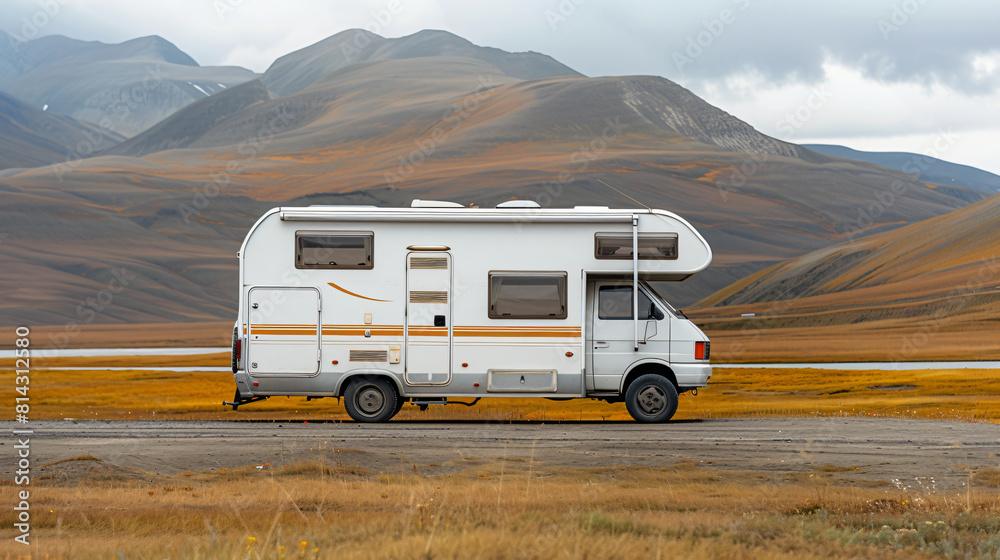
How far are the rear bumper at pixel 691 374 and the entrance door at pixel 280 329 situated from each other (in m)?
6.53

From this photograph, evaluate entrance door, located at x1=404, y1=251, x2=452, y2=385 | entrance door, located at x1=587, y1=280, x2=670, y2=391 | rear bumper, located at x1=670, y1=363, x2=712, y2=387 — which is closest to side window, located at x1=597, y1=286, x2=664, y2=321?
entrance door, located at x1=587, y1=280, x2=670, y2=391

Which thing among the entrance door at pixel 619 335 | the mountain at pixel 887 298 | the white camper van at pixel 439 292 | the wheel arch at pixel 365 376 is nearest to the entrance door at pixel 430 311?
the white camper van at pixel 439 292

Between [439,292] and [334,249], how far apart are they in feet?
6.75

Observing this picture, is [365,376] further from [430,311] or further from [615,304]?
[615,304]

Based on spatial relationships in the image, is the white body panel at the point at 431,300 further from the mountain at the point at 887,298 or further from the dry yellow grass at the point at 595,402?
the mountain at the point at 887,298

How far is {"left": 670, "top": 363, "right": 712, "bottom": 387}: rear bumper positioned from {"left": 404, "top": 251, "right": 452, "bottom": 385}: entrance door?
4166 mm

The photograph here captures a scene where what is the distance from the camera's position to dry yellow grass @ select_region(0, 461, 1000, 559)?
6414 millimetres

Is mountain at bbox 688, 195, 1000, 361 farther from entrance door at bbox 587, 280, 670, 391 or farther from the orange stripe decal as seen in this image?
the orange stripe decal

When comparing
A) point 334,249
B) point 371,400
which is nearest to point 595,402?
point 371,400

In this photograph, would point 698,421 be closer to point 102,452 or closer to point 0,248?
point 102,452

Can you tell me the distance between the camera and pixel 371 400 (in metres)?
16.1

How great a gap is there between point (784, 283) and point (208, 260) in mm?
93000

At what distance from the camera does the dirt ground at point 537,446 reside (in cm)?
1148

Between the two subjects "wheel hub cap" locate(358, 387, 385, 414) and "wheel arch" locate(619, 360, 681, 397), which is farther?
"wheel hub cap" locate(358, 387, 385, 414)
